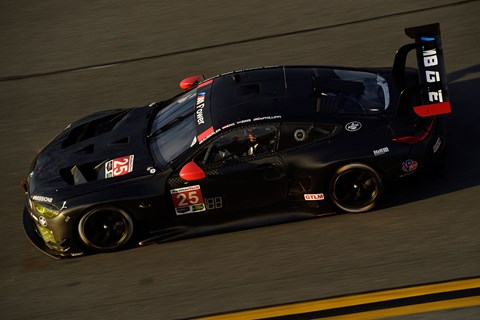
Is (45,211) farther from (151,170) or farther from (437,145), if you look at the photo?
(437,145)

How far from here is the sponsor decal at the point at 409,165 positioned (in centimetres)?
793

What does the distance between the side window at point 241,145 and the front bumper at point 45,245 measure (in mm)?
1691

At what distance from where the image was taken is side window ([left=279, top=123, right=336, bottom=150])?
7.86 metres

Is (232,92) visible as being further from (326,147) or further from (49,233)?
(49,233)

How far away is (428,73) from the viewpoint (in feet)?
27.5

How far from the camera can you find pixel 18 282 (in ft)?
26.1

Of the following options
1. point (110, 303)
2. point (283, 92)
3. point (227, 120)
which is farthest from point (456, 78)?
point (110, 303)

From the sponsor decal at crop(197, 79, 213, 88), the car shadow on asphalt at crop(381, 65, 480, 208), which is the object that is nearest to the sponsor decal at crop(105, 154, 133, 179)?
the sponsor decal at crop(197, 79, 213, 88)

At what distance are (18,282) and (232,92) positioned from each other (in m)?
3.01

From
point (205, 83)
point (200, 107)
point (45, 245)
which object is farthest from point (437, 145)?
point (45, 245)

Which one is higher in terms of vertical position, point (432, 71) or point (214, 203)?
point (432, 71)

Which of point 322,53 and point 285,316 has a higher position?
point 322,53

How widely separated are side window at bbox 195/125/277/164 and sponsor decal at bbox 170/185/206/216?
1.05 ft

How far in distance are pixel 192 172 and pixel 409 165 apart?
2259 mm
